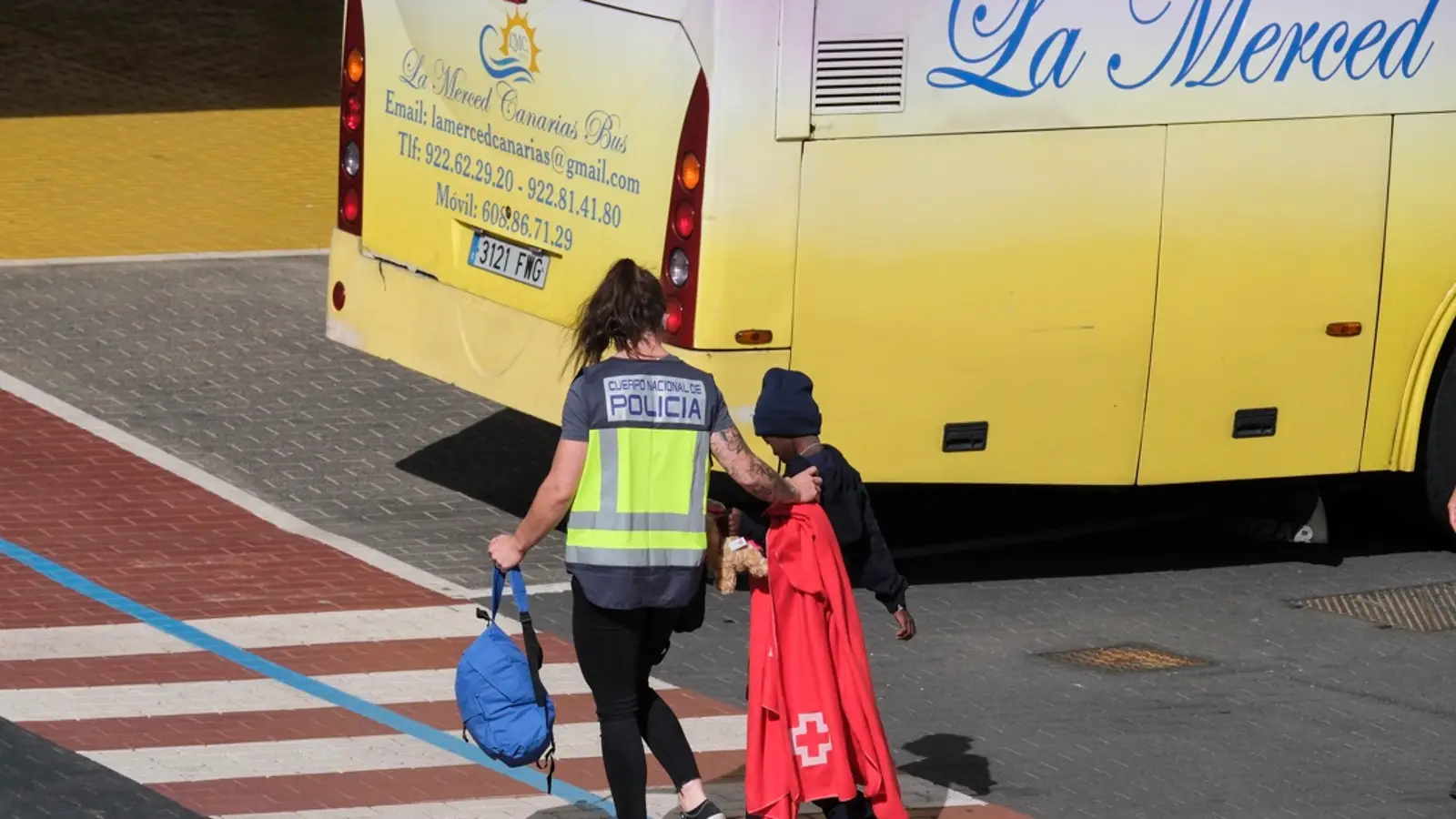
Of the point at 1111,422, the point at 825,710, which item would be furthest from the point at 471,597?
the point at 825,710

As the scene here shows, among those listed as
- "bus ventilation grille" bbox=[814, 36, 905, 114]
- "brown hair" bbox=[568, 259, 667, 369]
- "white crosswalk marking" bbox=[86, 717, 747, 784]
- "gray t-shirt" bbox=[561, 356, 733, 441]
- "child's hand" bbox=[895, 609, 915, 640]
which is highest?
"bus ventilation grille" bbox=[814, 36, 905, 114]

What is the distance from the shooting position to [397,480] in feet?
40.7

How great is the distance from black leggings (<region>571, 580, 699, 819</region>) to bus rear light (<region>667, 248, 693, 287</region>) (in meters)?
3.04

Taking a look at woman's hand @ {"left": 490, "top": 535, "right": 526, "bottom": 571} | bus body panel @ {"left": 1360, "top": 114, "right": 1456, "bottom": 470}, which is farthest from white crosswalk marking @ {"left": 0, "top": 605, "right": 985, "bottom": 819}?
bus body panel @ {"left": 1360, "top": 114, "right": 1456, "bottom": 470}

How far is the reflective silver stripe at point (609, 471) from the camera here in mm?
6926

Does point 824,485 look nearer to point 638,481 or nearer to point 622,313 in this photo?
point 638,481

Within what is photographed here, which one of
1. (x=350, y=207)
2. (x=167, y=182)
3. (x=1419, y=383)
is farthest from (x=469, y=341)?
(x=167, y=182)

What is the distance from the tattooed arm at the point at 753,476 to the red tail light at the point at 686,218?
2.85 meters

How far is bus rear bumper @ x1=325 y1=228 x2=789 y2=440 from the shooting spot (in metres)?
10.1

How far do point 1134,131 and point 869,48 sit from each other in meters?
1.26

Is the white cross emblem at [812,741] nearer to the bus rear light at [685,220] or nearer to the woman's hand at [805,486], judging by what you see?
the woman's hand at [805,486]

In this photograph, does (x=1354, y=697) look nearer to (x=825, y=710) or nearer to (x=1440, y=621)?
(x=1440, y=621)

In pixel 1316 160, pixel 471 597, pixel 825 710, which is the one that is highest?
pixel 1316 160

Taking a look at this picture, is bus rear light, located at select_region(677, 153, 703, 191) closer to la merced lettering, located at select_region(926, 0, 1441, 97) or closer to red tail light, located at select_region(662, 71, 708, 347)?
red tail light, located at select_region(662, 71, 708, 347)
